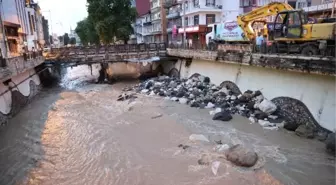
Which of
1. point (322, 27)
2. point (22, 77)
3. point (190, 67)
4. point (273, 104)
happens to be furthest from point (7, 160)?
point (190, 67)

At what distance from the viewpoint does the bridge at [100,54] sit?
28094 millimetres

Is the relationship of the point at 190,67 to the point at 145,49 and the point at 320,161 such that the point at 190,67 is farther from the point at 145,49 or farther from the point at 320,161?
the point at 320,161

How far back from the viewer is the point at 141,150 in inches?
455

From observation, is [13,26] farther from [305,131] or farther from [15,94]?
[305,131]

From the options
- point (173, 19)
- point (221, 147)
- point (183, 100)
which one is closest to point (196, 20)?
point (173, 19)

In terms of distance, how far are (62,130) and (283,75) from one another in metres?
13.0

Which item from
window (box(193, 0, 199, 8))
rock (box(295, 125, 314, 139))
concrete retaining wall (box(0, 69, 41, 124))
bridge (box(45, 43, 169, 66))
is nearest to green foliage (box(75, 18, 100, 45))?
window (box(193, 0, 199, 8))

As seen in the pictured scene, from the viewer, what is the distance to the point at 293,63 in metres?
13.5

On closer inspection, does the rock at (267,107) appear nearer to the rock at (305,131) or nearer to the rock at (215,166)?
the rock at (305,131)

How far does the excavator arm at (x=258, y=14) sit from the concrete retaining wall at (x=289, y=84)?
3013 millimetres

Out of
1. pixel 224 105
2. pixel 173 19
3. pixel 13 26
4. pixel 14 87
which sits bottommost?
pixel 224 105

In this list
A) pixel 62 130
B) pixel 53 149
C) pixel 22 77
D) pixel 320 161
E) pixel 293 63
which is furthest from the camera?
pixel 22 77

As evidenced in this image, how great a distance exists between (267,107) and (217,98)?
441cm

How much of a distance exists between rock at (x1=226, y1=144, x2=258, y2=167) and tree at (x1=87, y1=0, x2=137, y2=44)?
29.1 meters
